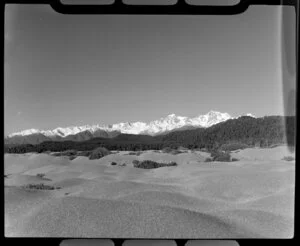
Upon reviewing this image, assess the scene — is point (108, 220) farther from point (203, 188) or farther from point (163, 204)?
point (203, 188)

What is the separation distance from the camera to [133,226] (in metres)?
1.32

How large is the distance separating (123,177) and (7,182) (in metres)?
0.55

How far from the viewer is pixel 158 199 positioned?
156 cm

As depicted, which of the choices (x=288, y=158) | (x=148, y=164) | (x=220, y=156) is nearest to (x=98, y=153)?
(x=148, y=164)

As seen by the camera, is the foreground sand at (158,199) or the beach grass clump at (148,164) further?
the beach grass clump at (148,164)

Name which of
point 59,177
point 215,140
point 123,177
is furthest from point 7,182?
point 215,140

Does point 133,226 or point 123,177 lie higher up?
point 123,177

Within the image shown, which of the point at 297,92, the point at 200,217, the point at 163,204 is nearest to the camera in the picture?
the point at 297,92

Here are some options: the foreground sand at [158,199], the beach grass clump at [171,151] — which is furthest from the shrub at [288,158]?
the beach grass clump at [171,151]

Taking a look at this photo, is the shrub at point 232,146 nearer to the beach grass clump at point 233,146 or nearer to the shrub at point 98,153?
the beach grass clump at point 233,146

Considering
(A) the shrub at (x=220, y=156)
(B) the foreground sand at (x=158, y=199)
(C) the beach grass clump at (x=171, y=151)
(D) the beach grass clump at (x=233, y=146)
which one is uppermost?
(D) the beach grass clump at (x=233, y=146)

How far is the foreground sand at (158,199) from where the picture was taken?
4.14ft

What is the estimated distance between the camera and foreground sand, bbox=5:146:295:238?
4.14 ft

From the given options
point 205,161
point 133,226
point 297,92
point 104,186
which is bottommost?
point 133,226
